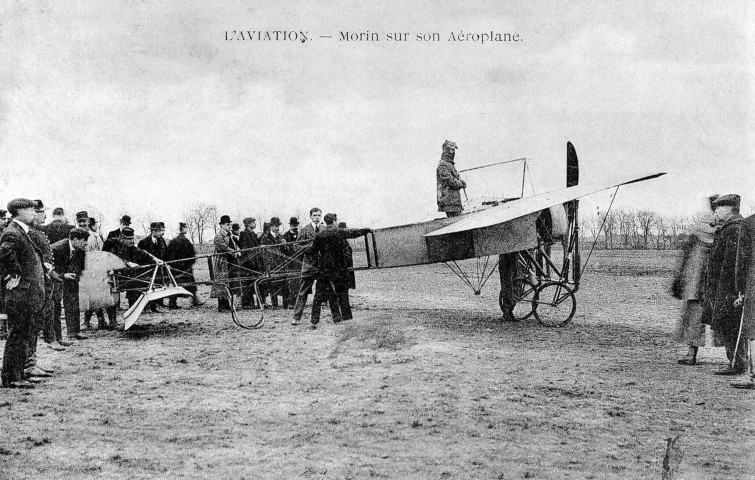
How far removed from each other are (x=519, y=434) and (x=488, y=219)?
5.14m

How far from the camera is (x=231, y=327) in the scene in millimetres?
10367

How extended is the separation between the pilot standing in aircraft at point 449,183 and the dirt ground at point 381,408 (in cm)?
251

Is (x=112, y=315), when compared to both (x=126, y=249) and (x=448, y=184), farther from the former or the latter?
(x=448, y=184)

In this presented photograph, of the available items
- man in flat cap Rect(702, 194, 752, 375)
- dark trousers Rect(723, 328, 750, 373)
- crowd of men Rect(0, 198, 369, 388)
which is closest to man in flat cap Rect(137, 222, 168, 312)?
crowd of men Rect(0, 198, 369, 388)

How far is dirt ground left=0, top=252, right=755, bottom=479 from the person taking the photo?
3.99 m

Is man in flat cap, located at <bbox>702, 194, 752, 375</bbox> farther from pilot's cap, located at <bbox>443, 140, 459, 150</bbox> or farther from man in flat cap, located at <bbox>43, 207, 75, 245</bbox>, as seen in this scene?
man in flat cap, located at <bbox>43, 207, 75, 245</bbox>

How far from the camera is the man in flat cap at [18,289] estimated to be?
601 centimetres

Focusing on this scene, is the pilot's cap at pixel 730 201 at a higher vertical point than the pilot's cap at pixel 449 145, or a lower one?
lower

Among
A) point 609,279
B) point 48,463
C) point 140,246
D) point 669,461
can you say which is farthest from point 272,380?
point 609,279

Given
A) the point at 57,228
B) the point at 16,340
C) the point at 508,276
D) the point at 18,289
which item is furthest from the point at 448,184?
the point at 57,228

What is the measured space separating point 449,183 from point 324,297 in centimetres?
318

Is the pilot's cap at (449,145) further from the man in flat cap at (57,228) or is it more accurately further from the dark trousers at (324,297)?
the man in flat cap at (57,228)

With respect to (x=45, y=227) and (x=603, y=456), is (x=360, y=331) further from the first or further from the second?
(x=45, y=227)

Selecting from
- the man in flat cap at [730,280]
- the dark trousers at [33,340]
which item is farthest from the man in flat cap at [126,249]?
the man in flat cap at [730,280]
